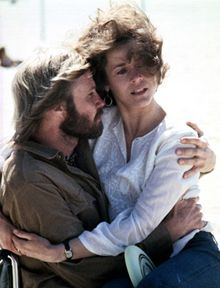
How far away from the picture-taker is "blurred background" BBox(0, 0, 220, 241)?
21.0ft

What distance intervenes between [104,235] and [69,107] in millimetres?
533

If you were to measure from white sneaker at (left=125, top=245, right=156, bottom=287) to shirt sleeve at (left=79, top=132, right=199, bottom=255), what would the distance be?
89 millimetres

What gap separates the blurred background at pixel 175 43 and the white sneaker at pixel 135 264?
3.03ft

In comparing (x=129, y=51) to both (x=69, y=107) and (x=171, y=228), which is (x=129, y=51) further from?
(x=171, y=228)

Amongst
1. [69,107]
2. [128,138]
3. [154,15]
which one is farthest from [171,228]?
[154,15]

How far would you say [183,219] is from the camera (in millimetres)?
2916

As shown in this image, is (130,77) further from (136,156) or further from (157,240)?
(157,240)

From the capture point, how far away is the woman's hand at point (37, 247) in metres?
2.77

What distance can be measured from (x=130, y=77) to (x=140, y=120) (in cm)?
20

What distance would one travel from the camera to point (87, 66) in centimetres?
298

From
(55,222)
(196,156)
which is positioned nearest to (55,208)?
(55,222)

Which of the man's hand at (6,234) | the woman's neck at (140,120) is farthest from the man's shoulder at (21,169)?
the woman's neck at (140,120)

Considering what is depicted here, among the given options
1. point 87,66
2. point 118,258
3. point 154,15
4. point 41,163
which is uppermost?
point 87,66

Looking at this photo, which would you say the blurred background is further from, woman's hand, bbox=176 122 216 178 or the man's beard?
woman's hand, bbox=176 122 216 178
